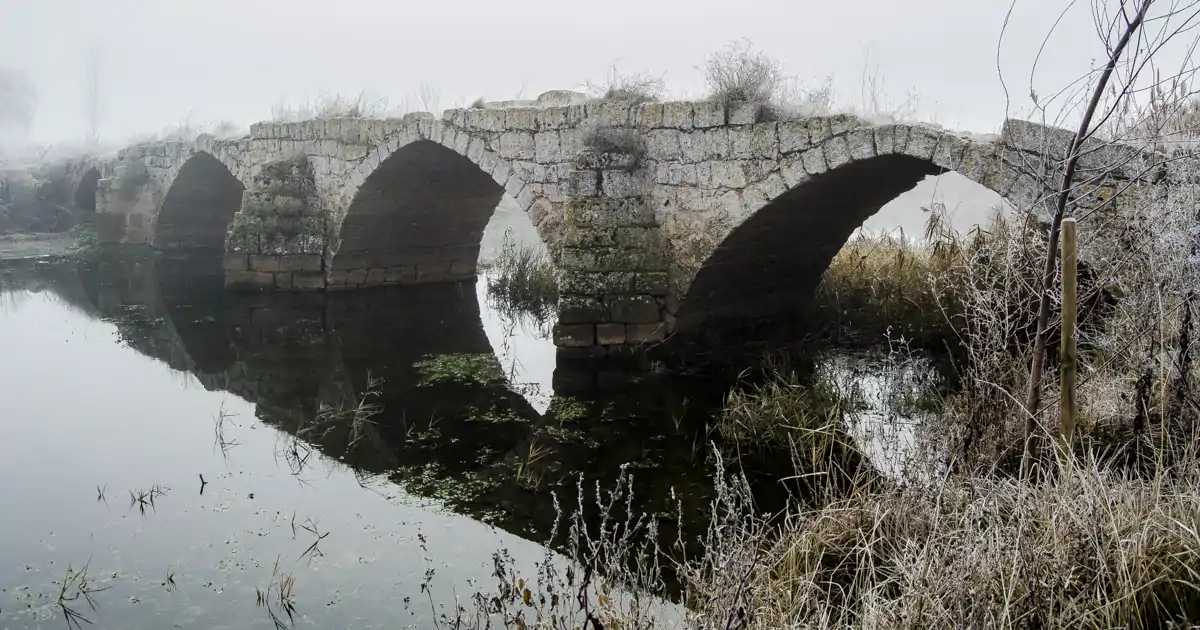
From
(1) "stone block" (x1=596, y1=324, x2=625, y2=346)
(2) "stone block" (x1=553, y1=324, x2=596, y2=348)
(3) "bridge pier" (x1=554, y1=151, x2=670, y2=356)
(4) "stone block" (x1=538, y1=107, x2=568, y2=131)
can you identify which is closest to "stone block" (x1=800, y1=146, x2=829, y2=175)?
(3) "bridge pier" (x1=554, y1=151, x2=670, y2=356)

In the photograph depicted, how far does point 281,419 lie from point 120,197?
12.3 metres

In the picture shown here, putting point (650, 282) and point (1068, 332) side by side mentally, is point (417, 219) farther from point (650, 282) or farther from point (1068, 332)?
point (1068, 332)

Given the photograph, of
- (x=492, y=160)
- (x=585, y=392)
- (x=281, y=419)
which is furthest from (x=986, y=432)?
(x=492, y=160)

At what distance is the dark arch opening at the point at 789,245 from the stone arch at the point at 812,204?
11 mm

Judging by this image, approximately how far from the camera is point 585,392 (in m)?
6.92

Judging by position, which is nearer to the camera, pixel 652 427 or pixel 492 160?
pixel 652 427

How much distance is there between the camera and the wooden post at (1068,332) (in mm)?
3010

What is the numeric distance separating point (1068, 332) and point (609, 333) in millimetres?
4835

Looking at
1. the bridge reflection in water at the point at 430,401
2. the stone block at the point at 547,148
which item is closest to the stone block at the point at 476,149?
the stone block at the point at 547,148

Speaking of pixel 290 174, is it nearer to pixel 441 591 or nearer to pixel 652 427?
pixel 652 427

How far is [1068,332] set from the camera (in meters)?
3.07

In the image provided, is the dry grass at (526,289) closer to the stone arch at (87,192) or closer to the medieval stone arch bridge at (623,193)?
the medieval stone arch bridge at (623,193)

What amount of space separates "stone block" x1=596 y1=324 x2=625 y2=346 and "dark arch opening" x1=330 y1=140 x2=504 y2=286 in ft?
9.91

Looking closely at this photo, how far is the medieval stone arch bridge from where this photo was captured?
625cm
